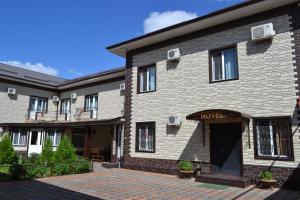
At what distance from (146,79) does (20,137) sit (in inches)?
502

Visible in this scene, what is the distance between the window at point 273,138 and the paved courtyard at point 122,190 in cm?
126

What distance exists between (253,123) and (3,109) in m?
18.1

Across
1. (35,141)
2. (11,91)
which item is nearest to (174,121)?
(35,141)

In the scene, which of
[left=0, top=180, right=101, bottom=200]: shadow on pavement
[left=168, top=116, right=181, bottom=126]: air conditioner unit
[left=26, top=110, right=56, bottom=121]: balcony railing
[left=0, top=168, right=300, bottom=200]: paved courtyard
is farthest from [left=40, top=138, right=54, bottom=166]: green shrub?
[left=26, top=110, right=56, bottom=121]: balcony railing

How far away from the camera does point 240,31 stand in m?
10.5

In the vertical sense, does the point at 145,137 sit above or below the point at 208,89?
below

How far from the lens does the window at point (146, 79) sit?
13.4 m

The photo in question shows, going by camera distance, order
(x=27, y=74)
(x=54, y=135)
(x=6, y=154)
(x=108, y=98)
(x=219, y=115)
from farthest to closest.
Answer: (x=27, y=74) < (x=54, y=135) < (x=108, y=98) < (x=6, y=154) < (x=219, y=115)

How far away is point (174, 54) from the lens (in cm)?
1217

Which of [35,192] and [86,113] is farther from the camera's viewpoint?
[86,113]

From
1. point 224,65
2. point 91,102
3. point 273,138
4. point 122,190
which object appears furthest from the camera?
point 91,102

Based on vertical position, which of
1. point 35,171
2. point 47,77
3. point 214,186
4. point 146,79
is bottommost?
point 214,186

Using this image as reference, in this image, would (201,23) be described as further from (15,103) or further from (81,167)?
(15,103)

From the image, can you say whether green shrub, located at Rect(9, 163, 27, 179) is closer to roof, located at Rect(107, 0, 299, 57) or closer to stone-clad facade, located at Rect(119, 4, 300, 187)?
stone-clad facade, located at Rect(119, 4, 300, 187)
